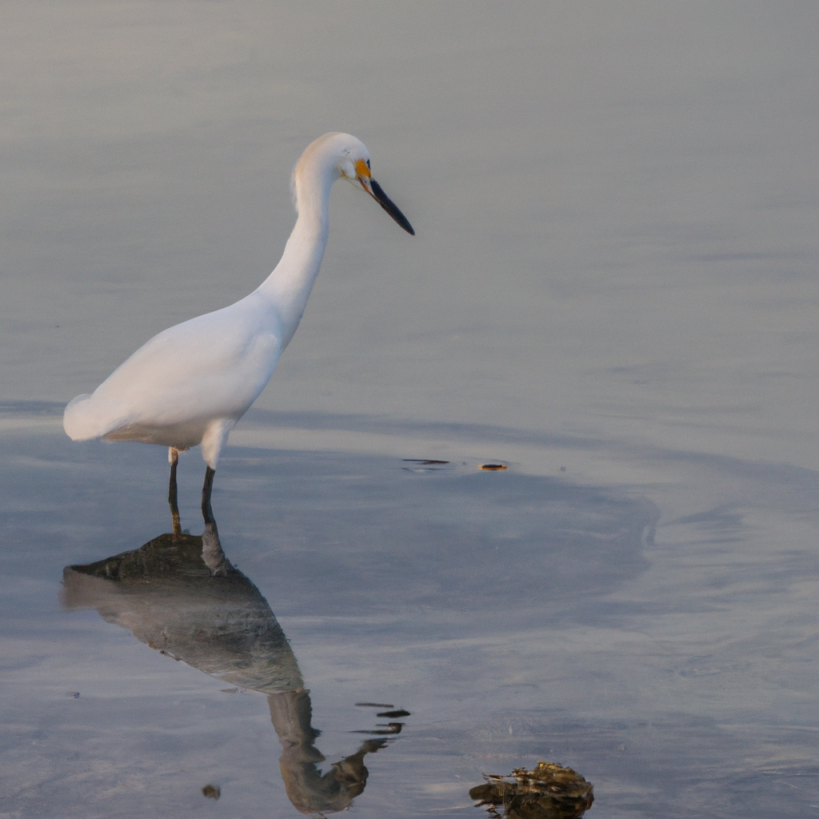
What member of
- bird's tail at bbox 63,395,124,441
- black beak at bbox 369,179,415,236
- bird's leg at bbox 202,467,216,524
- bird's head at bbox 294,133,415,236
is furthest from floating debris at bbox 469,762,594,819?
black beak at bbox 369,179,415,236

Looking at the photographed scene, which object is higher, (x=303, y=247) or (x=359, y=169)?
(x=359, y=169)

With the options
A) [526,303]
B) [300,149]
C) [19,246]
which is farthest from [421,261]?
[19,246]

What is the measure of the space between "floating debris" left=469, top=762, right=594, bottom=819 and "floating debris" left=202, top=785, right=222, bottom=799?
0.72m

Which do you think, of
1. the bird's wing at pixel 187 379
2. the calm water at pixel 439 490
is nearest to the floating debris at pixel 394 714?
the calm water at pixel 439 490

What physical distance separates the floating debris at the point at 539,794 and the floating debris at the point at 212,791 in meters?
0.72

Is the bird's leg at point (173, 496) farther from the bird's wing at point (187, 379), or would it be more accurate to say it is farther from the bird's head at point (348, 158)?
the bird's head at point (348, 158)

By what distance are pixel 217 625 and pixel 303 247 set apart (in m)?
2.61

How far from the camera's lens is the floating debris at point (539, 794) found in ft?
11.3

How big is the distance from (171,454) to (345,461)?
3.07 feet

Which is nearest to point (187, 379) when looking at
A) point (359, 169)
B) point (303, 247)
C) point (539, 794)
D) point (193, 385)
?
point (193, 385)

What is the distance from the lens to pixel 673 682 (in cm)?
443

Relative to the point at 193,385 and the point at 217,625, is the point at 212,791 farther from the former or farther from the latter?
the point at 193,385

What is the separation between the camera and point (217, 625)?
16.2 ft

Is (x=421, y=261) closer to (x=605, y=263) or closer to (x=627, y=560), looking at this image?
(x=605, y=263)
